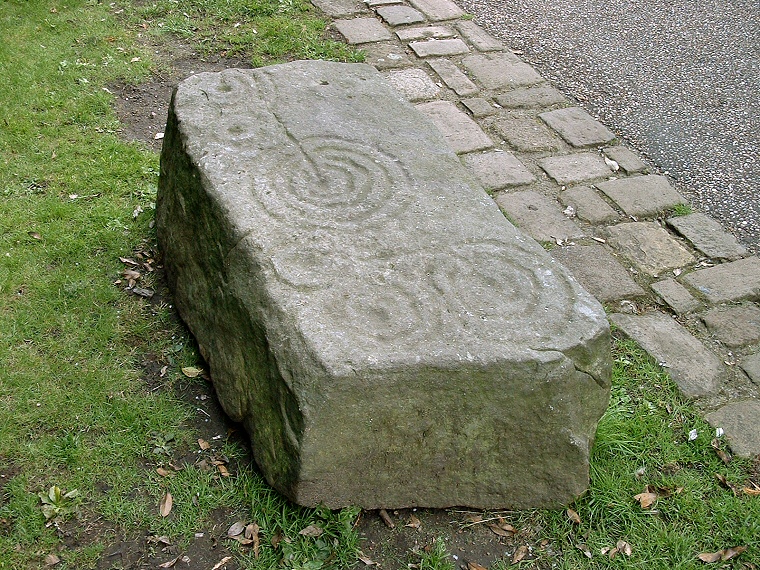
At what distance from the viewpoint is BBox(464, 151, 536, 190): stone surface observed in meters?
3.91

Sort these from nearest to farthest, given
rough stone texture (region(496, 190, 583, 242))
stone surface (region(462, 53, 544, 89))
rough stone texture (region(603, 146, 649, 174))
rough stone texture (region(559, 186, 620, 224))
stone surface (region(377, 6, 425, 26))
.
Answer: rough stone texture (region(496, 190, 583, 242)), rough stone texture (region(559, 186, 620, 224)), rough stone texture (region(603, 146, 649, 174)), stone surface (region(462, 53, 544, 89)), stone surface (region(377, 6, 425, 26))

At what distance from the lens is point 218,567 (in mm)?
2256

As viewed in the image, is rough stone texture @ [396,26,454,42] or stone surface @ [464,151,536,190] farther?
rough stone texture @ [396,26,454,42]

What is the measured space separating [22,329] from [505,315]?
186cm

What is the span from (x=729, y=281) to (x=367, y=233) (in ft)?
6.01

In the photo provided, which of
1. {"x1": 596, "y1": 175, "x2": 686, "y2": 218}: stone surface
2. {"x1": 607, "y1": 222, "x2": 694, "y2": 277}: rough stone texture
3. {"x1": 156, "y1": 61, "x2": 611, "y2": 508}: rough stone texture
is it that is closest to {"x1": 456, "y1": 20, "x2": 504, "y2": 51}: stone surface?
{"x1": 596, "y1": 175, "x2": 686, "y2": 218}: stone surface

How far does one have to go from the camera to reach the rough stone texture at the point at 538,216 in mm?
3625

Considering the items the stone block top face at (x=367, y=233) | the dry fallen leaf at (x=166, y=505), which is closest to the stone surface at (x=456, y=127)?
the stone block top face at (x=367, y=233)

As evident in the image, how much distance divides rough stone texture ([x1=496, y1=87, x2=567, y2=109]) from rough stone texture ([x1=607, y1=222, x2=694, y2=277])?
1202 mm

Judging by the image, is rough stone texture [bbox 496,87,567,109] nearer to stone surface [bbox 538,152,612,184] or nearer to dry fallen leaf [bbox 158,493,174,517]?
stone surface [bbox 538,152,612,184]

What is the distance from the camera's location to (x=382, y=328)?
220 cm

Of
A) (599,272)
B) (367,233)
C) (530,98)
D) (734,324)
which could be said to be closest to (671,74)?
(530,98)

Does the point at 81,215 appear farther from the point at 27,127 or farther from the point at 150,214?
the point at 27,127

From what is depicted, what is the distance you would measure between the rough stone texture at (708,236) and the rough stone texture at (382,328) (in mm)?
1412
